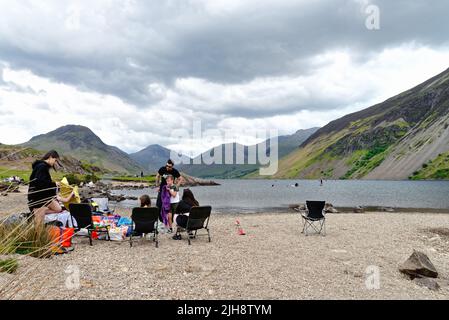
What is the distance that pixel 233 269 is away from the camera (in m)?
8.50

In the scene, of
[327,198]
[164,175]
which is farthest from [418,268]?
[327,198]

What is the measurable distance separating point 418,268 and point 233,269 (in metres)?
4.67

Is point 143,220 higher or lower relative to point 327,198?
higher

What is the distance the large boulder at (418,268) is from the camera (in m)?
8.27

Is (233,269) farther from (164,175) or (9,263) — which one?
(164,175)

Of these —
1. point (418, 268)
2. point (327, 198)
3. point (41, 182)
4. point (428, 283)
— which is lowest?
point (327, 198)

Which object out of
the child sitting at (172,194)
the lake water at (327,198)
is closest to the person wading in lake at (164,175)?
the child sitting at (172,194)

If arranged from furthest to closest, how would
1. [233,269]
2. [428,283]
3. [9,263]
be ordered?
[233,269] < [428,283] < [9,263]

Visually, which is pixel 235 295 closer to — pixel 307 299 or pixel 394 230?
pixel 307 299

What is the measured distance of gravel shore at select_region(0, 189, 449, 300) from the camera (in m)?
6.68

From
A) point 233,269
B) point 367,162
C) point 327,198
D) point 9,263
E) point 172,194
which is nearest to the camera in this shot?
point 9,263

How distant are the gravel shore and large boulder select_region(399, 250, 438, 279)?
26 cm

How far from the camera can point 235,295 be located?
6.60 metres
